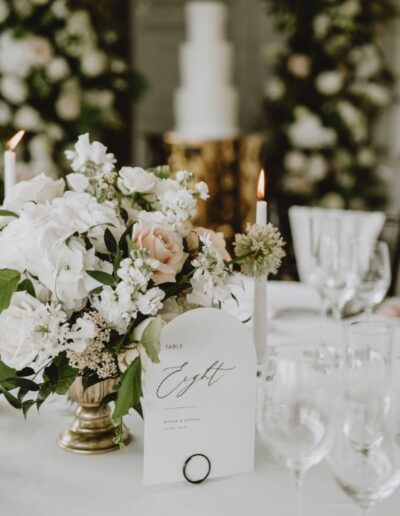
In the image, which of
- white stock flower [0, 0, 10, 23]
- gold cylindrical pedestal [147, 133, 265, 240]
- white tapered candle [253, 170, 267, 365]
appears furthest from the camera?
gold cylindrical pedestal [147, 133, 265, 240]

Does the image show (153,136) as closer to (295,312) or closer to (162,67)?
(162,67)

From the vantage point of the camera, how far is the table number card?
1.10 meters

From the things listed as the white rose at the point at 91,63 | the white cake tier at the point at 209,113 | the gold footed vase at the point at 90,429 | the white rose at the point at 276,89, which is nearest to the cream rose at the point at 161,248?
the gold footed vase at the point at 90,429

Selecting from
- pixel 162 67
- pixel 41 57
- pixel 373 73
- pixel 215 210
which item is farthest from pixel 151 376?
pixel 162 67

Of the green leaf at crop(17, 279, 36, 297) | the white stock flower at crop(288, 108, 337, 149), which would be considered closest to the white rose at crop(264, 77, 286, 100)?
the white stock flower at crop(288, 108, 337, 149)

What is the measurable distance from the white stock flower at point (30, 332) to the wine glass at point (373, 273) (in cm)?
98

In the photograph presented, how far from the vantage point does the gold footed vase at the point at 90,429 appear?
121cm

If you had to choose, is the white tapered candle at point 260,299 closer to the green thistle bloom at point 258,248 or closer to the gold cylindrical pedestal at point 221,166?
the green thistle bloom at point 258,248

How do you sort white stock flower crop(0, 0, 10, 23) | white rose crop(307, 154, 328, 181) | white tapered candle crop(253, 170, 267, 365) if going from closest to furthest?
white tapered candle crop(253, 170, 267, 365) → white stock flower crop(0, 0, 10, 23) → white rose crop(307, 154, 328, 181)

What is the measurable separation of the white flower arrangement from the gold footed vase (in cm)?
11

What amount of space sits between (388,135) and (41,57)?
6.28 feet

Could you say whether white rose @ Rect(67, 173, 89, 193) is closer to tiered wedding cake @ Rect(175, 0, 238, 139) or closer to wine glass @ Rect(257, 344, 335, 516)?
wine glass @ Rect(257, 344, 335, 516)

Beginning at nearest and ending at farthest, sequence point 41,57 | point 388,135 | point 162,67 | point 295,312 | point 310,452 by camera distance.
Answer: point 310,452, point 295,312, point 41,57, point 388,135, point 162,67

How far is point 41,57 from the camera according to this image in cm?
362
